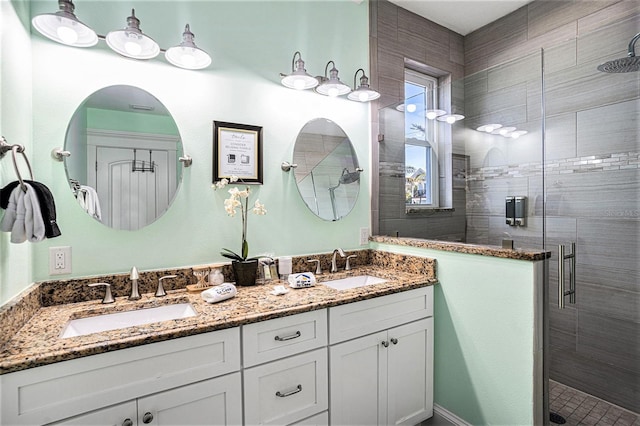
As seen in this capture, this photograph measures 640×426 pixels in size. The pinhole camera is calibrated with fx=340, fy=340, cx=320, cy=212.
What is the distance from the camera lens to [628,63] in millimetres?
1932

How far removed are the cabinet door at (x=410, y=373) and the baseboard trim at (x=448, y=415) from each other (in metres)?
0.05

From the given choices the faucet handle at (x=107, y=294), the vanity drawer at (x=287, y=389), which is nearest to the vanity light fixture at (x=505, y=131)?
the vanity drawer at (x=287, y=389)

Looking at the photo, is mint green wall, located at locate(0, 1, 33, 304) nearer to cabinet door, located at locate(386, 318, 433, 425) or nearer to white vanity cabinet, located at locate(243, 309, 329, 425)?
white vanity cabinet, located at locate(243, 309, 329, 425)

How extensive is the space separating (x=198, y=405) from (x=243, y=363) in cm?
20

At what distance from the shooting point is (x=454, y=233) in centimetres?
213

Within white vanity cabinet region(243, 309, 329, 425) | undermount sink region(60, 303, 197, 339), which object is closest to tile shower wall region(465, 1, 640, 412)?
white vanity cabinet region(243, 309, 329, 425)

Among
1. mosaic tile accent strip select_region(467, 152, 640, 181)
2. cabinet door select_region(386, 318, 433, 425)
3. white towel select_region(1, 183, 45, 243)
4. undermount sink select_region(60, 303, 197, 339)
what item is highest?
mosaic tile accent strip select_region(467, 152, 640, 181)

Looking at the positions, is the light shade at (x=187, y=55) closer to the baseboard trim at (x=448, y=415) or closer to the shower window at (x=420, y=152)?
the shower window at (x=420, y=152)

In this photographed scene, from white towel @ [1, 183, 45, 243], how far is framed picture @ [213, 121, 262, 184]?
801 mm

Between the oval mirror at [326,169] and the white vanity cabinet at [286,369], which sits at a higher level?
the oval mirror at [326,169]

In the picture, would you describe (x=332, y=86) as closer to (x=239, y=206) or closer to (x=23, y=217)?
(x=239, y=206)

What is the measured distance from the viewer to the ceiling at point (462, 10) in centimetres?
252

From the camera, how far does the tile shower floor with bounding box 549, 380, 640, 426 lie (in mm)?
1956

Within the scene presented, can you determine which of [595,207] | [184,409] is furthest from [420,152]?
[184,409]
